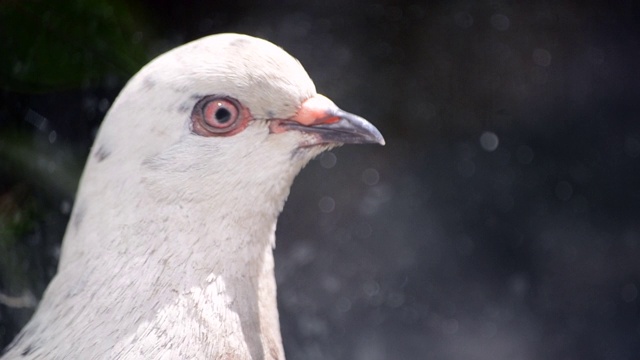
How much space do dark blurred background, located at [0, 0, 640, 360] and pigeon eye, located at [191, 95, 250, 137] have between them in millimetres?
1868

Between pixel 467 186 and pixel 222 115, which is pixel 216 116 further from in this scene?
pixel 467 186

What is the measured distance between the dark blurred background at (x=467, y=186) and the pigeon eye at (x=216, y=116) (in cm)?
187

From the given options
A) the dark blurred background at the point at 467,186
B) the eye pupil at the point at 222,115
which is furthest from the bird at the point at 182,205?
the dark blurred background at the point at 467,186

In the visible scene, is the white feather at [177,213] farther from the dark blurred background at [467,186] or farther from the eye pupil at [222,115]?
the dark blurred background at [467,186]

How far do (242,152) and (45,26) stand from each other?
149cm

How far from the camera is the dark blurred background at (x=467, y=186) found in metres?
4.15

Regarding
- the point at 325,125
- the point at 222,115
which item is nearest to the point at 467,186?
the point at 325,125

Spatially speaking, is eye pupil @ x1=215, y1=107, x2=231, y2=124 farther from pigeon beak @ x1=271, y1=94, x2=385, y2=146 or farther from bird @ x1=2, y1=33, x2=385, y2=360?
pigeon beak @ x1=271, y1=94, x2=385, y2=146

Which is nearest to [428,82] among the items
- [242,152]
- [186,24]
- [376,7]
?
[376,7]

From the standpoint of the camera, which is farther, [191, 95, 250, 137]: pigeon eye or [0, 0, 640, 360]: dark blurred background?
[0, 0, 640, 360]: dark blurred background

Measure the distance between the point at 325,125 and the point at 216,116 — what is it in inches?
10.3

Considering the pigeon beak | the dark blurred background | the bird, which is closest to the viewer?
the bird

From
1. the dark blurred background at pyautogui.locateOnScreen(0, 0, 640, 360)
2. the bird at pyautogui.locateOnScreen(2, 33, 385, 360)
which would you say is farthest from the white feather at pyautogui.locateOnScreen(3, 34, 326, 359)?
the dark blurred background at pyautogui.locateOnScreen(0, 0, 640, 360)

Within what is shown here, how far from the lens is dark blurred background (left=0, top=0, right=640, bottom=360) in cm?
415
